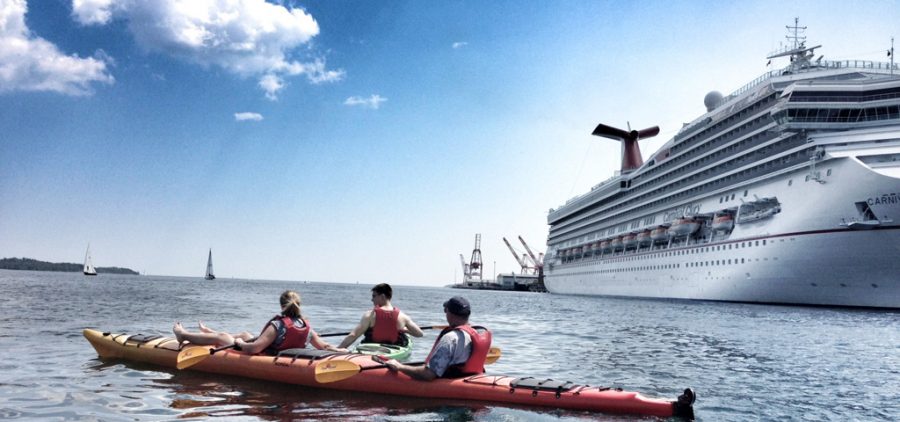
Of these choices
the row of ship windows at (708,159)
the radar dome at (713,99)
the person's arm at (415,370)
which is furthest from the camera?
the radar dome at (713,99)

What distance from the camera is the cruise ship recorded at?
1214 inches

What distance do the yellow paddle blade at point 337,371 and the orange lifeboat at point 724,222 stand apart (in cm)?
3692

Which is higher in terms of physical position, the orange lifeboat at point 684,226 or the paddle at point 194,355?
the orange lifeboat at point 684,226

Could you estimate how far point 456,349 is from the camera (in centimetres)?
784

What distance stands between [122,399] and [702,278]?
40.9m

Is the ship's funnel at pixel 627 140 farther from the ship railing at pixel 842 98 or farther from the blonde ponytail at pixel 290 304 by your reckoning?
the blonde ponytail at pixel 290 304

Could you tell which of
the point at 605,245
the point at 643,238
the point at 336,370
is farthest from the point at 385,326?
the point at 605,245

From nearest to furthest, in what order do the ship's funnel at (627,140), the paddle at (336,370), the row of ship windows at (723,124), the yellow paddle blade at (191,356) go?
the paddle at (336,370)
the yellow paddle blade at (191,356)
the row of ship windows at (723,124)
the ship's funnel at (627,140)

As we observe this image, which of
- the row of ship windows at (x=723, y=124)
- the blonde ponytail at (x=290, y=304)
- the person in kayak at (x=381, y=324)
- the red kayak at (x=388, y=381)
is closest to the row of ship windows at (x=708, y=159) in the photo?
the row of ship windows at (x=723, y=124)

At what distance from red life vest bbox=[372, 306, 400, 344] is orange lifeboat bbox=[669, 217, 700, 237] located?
127 feet

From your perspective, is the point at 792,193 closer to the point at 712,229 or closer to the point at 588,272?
the point at 712,229

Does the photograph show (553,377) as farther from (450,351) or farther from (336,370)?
(336,370)

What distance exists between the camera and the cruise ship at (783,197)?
30.8m

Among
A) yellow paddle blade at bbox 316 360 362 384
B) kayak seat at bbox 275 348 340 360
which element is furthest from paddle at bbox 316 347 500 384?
kayak seat at bbox 275 348 340 360
